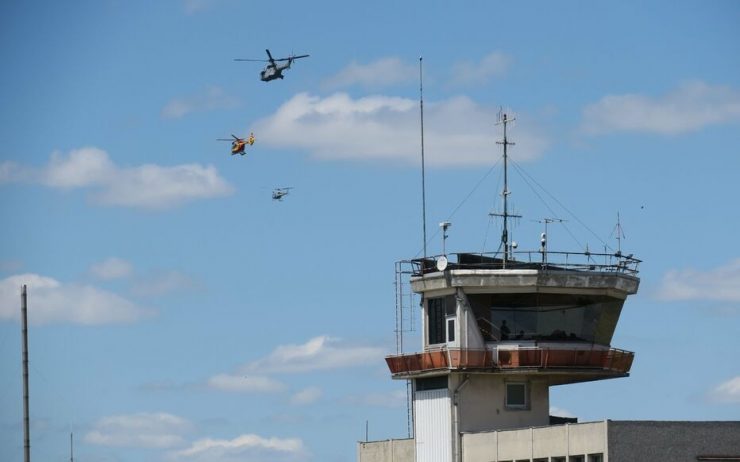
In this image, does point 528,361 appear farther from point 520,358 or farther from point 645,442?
point 645,442

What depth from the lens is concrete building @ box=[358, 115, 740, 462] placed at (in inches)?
4043

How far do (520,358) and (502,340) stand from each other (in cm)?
167

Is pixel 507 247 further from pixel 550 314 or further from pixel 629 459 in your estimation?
pixel 629 459

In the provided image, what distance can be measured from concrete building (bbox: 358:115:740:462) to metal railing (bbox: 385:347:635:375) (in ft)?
0.16

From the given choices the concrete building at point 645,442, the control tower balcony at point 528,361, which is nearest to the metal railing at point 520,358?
the control tower balcony at point 528,361

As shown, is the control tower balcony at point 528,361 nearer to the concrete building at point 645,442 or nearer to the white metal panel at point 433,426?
the white metal panel at point 433,426

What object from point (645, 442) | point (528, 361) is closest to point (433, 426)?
point (528, 361)

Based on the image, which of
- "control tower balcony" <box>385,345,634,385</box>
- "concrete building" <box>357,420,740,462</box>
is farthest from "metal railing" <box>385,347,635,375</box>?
"concrete building" <box>357,420,740,462</box>

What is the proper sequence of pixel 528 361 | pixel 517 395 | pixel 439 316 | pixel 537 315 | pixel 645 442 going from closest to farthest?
pixel 645 442
pixel 528 361
pixel 537 315
pixel 517 395
pixel 439 316

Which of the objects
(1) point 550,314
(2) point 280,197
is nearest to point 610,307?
(1) point 550,314

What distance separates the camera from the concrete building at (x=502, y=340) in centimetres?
10269

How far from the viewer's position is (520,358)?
336 ft

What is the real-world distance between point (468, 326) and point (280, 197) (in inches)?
1613

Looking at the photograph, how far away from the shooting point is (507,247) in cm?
10512
